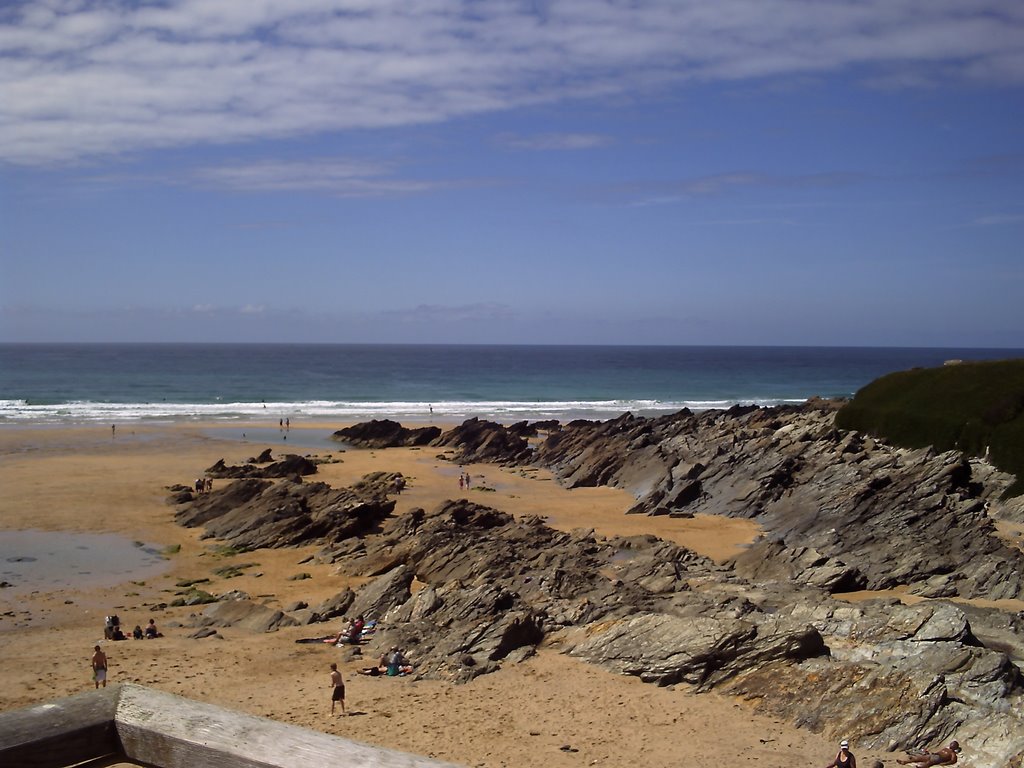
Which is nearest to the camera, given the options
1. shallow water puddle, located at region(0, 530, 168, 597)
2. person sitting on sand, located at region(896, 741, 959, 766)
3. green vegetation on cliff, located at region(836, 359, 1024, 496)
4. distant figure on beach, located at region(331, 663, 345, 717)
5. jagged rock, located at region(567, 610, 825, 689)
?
person sitting on sand, located at region(896, 741, 959, 766)

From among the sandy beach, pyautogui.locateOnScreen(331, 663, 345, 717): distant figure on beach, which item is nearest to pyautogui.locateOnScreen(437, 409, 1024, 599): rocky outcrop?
the sandy beach

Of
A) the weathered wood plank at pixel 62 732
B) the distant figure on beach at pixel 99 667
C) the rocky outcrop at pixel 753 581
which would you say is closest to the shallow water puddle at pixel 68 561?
the rocky outcrop at pixel 753 581

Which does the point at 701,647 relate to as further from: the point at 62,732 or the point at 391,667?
the point at 62,732

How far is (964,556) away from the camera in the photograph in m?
26.3

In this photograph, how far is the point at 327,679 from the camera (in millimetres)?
19594

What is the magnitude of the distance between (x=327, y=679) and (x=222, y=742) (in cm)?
1773

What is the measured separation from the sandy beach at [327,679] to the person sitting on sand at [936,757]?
2.55ft

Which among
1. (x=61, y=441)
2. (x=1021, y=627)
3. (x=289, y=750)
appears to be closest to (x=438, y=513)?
(x=1021, y=627)

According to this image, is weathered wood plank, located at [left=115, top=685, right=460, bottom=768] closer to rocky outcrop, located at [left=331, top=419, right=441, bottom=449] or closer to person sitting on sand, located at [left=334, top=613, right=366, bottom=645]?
person sitting on sand, located at [left=334, top=613, right=366, bottom=645]

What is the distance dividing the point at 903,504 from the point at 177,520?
1079 inches

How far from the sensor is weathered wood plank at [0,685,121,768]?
9.59ft

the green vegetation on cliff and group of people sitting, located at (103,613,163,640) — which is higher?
the green vegetation on cliff

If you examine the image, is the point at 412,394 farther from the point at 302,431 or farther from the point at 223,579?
the point at 223,579

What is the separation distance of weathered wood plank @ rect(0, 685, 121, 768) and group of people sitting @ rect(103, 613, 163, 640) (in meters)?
21.3
